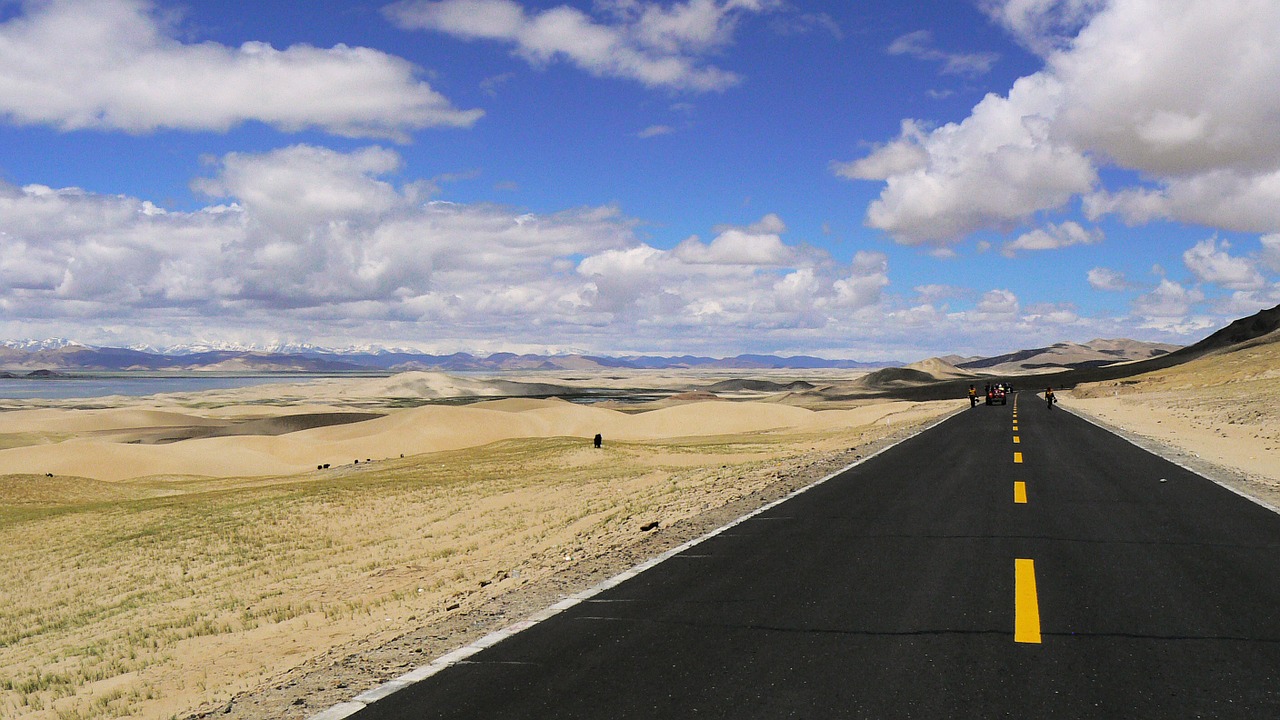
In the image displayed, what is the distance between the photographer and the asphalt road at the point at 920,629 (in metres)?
5.54

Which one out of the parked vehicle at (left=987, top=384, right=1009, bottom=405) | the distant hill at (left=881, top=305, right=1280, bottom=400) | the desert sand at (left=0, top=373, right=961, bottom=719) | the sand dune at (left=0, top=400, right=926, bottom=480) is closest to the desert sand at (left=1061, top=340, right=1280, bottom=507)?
the parked vehicle at (left=987, top=384, right=1009, bottom=405)

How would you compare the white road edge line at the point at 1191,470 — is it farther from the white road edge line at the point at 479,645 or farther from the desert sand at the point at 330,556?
the white road edge line at the point at 479,645

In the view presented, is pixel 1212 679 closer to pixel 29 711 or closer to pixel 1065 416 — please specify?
pixel 29 711

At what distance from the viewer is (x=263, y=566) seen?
718 inches

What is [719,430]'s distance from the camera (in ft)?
249

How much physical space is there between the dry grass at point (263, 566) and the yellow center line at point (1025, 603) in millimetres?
5530

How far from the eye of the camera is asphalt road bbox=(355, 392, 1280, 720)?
5543 millimetres

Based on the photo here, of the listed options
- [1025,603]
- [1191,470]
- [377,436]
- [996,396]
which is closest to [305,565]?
[1025,603]

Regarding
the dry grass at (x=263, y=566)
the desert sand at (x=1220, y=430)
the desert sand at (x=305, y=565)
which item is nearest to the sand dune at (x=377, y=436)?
the desert sand at (x=305, y=565)

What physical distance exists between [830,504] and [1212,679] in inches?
337

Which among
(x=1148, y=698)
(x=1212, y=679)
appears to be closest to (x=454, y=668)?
(x=1148, y=698)

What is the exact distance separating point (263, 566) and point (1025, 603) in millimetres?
16137

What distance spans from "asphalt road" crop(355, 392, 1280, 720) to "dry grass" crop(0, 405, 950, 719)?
115 inches

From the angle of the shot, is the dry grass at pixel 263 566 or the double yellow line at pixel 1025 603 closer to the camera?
the double yellow line at pixel 1025 603
